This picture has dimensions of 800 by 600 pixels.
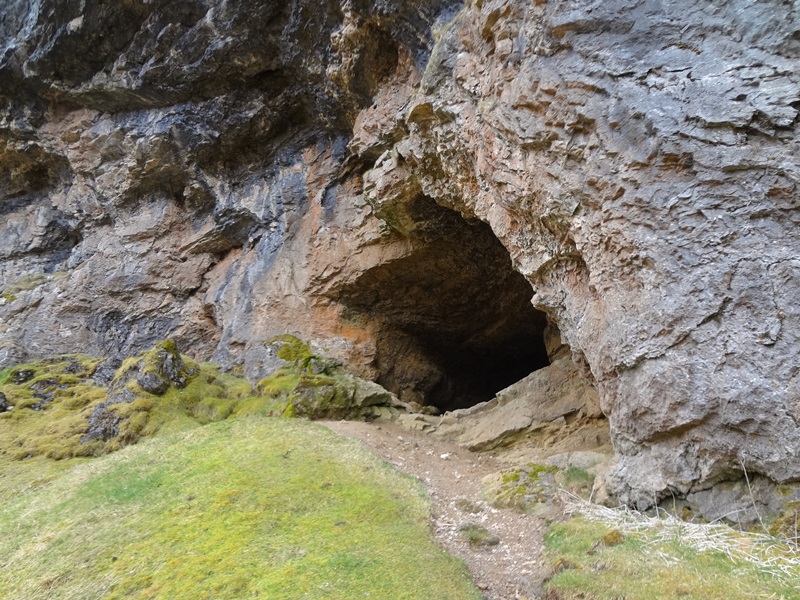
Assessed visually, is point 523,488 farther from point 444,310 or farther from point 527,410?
point 444,310

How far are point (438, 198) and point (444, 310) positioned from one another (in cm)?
715

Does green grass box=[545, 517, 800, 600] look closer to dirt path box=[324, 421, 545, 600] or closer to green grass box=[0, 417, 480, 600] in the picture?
dirt path box=[324, 421, 545, 600]

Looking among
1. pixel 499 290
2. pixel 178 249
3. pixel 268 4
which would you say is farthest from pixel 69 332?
pixel 499 290

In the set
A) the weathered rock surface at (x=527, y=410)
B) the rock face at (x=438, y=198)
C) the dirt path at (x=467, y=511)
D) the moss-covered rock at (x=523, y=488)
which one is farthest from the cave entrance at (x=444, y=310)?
the moss-covered rock at (x=523, y=488)

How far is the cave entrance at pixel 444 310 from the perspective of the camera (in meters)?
19.5

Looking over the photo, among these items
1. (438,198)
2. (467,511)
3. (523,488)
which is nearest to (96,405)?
(438,198)

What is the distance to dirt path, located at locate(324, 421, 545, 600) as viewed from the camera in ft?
24.6

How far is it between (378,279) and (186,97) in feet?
38.8

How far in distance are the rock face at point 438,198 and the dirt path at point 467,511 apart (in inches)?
83.8

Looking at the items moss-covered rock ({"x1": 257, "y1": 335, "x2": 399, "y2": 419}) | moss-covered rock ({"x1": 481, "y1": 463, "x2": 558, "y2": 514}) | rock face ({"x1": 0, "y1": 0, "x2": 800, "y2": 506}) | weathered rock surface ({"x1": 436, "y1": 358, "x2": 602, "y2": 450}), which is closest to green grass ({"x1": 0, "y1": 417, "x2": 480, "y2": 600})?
moss-covered rock ({"x1": 481, "y1": 463, "x2": 558, "y2": 514})

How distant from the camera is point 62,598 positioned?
722cm

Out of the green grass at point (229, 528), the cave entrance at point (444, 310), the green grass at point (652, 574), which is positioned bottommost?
the green grass at point (229, 528)

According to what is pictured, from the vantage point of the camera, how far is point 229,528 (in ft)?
28.1

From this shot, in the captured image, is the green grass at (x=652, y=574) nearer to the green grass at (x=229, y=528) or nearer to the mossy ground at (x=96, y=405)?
the green grass at (x=229, y=528)
